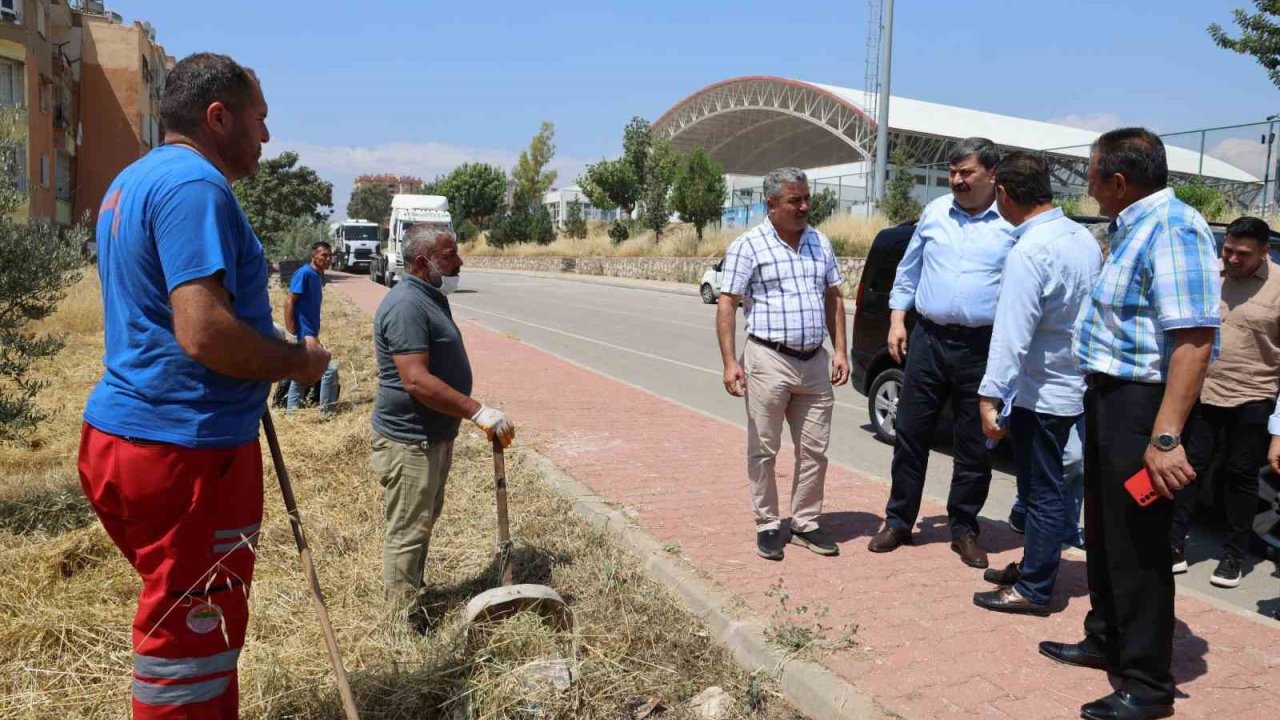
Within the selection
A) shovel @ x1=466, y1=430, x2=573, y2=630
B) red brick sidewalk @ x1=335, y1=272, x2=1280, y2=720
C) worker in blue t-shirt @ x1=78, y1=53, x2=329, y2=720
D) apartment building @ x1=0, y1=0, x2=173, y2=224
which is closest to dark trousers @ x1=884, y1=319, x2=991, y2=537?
red brick sidewalk @ x1=335, y1=272, x2=1280, y2=720

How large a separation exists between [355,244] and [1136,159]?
4706 cm

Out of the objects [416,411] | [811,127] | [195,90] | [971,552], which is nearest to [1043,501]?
[971,552]

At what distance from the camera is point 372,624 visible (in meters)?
3.90

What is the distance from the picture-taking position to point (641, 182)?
159ft

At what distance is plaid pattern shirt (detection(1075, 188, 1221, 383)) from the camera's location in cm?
306

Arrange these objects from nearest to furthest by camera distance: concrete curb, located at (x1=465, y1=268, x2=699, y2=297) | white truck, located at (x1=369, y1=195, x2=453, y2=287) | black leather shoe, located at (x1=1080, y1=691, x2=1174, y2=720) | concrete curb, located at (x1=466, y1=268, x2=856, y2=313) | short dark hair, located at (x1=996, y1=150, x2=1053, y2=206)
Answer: black leather shoe, located at (x1=1080, y1=691, x2=1174, y2=720), short dark hair, located at (x1=996, y1=150, x2=1053, y2=206), concrete curb, located at (x1=466, y1=268, x2=856, y2=313), concrete curb, located at (x1=465, y1=268, x2=699, y2=297), white truck, located at (x1=369, y1=195, x2=453, y2=287)

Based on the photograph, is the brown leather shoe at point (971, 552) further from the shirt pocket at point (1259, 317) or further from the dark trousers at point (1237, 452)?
the shirt pocket at point (1259, 317)

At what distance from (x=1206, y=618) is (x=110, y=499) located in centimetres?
431

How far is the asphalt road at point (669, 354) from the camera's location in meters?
5.41

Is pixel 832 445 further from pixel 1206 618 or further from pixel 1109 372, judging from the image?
pixel 1109 372

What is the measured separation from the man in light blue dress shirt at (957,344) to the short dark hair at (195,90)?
3553 mm

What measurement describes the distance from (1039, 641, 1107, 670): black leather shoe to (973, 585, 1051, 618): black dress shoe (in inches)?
17.0

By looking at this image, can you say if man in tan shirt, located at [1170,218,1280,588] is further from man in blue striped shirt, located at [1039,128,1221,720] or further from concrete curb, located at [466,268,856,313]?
concrete curb, located at [466,268,856,313]

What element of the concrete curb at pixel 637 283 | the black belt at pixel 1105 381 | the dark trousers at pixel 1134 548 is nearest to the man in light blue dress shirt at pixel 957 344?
the black belt at pixel 1105 381
